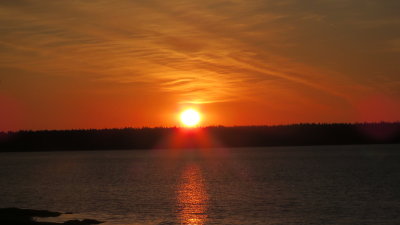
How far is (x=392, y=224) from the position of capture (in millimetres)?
48281

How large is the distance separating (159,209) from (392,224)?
22828mm

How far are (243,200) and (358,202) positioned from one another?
497 inches

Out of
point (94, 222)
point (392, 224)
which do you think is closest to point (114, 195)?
point (94, 222)

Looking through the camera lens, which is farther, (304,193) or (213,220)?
(304,193)

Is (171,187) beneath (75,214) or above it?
above

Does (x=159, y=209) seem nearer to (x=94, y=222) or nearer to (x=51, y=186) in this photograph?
(x=94, y=222)

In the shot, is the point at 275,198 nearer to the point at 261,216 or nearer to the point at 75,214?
the point at 261,216

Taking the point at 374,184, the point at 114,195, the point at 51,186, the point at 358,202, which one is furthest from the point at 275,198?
the point at 51,186

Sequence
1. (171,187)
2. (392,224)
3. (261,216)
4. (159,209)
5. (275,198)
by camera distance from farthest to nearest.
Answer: (171,187) < (275,198) < (159,209) < (261,216) < (392,224)

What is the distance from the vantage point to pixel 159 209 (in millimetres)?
59844

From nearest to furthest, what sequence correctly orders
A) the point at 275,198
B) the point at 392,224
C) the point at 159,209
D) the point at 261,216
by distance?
the point at 392,224 < the point at 261,216 < the point at 159,209 < the point at 275,198

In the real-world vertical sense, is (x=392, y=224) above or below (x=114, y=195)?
below

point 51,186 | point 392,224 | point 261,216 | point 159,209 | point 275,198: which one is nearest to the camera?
point 392,224

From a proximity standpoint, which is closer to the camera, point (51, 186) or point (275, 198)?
point (275, 198)
